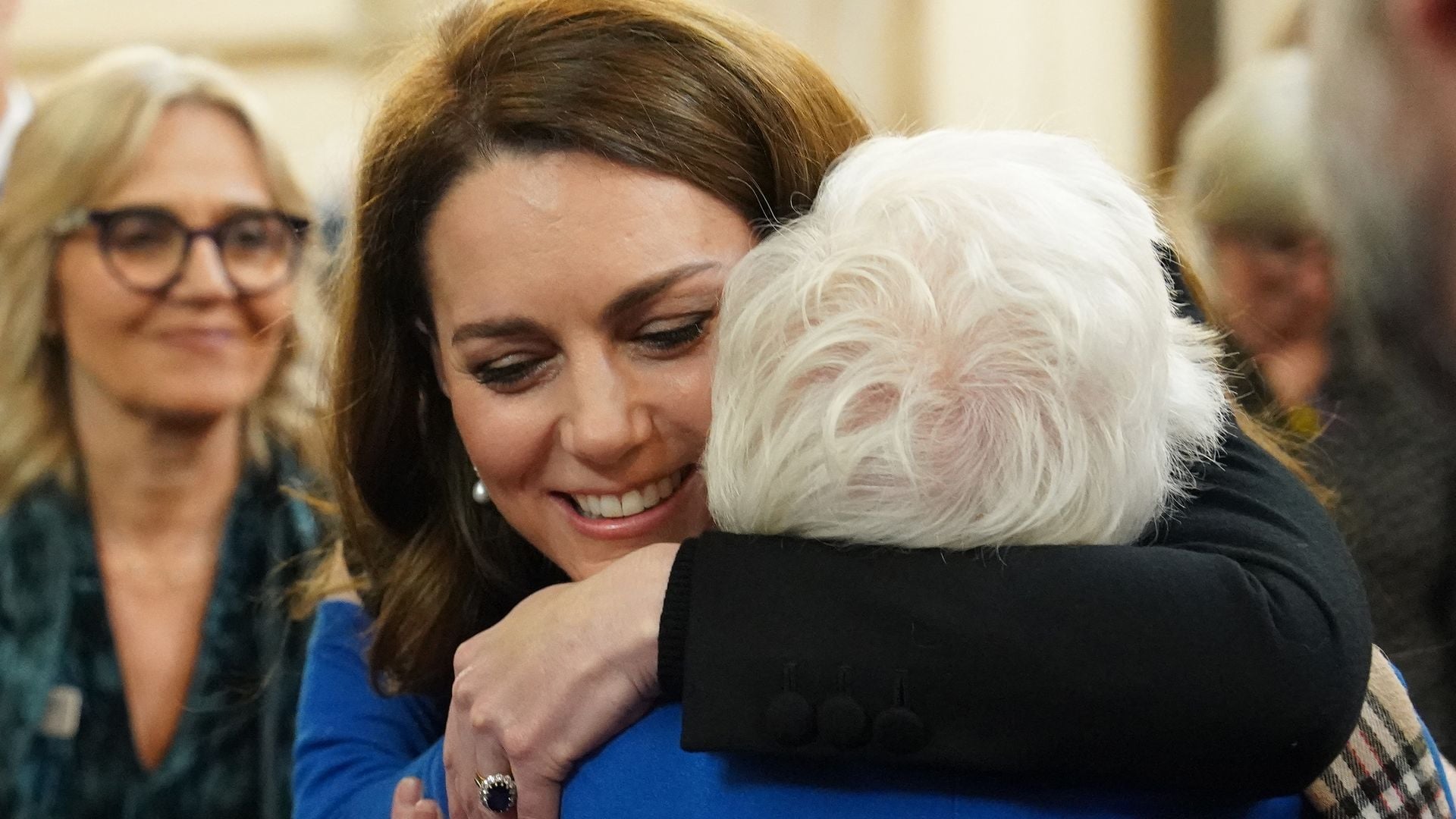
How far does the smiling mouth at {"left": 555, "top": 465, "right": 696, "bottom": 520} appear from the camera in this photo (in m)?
1.71

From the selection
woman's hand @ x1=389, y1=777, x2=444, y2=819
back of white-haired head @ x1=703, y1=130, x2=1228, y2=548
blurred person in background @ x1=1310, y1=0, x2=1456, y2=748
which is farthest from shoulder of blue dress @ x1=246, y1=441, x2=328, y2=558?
blurred person in background @ x1=1310, y1=0, x2=1456, y2=748

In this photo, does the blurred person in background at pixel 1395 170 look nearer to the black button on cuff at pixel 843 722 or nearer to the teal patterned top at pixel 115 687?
the black button on cuff at pixel 843 722

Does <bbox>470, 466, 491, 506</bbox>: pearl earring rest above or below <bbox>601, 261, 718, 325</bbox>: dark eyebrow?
below

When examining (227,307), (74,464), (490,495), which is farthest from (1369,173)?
(74,464)

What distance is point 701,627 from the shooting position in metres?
1.32

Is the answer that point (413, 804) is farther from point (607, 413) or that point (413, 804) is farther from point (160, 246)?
point (160, 246)

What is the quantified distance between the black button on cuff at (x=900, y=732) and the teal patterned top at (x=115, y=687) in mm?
1866

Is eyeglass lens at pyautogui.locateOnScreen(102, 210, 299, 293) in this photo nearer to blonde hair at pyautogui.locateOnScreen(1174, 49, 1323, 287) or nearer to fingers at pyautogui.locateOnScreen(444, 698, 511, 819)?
fingers at pyautogui.locateOnScreen(444, 698, 511, 819)

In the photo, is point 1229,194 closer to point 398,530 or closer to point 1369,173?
point 398,530

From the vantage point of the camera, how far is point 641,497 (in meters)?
1.71

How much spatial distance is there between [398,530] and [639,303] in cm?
69

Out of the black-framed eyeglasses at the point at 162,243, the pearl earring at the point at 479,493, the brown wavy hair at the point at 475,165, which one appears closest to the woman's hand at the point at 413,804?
the brown wavy hair at the point at 475,165

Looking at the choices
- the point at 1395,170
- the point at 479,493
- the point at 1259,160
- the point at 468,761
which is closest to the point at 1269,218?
the point at 1259,160

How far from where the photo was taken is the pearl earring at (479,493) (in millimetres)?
2010
